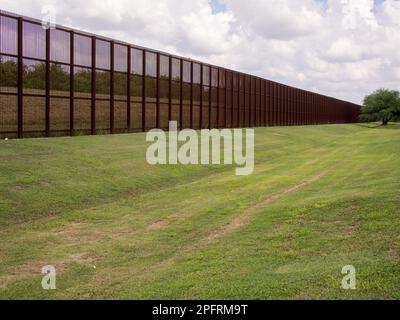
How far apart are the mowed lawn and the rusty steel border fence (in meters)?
3.83

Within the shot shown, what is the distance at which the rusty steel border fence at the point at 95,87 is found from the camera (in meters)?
24.4

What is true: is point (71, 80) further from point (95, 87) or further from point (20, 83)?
point (20, 83)

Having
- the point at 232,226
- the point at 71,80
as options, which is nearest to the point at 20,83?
the point at 71,80

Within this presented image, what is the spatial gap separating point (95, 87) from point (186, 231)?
19.5 meters

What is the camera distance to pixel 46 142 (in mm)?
24328

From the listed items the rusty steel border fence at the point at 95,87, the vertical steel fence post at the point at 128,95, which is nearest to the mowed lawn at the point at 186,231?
the rusty steel border fence at the point at 95,87

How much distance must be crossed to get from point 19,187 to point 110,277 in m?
8.09

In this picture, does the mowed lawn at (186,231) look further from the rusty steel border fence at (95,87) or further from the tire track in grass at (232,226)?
the rusty steel border fence at (95,87)

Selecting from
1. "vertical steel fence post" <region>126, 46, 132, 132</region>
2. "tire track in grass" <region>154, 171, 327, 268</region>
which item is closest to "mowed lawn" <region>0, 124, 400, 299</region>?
"tire track in grass" <region>154, 171, 327, 268</region>

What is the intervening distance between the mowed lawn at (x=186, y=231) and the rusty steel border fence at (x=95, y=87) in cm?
383

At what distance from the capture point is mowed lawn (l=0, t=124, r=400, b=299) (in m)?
8.08

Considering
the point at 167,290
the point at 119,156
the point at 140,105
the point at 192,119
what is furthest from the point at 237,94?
the point at 167,290

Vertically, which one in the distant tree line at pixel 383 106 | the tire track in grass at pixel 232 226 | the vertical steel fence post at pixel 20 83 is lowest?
the tire track in grass at pixel 232 226

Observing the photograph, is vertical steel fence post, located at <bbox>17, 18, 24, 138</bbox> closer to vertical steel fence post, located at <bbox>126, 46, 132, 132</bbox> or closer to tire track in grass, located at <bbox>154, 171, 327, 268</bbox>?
vertical steel fence post, located at <bbox>126, 46, 132, 132</bbox>
